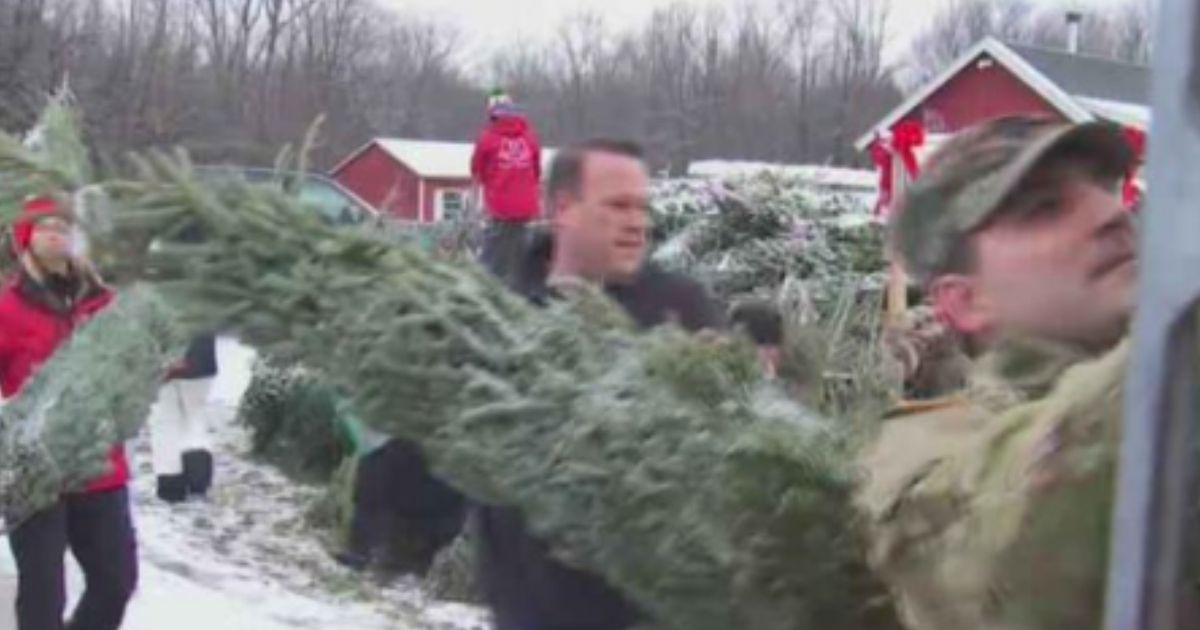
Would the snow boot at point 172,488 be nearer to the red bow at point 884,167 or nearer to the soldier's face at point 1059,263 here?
the red bow at point 884,167

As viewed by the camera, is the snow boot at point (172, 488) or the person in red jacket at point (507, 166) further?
the person in red jacket at point (507, 166)

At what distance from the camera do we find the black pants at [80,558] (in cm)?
536

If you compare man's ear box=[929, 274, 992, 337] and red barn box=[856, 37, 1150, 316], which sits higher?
red barn box=[856, 37, 1150, 316]

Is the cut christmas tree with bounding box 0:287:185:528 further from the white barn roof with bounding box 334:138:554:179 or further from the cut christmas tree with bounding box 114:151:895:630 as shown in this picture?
the white barn roof with bounding box 334:138:554:179


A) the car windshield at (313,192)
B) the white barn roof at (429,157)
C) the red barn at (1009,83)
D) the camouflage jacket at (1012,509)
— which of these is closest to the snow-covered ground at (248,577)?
the car windshield at (313,192)

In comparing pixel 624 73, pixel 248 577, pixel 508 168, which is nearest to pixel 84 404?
pixel 248 577

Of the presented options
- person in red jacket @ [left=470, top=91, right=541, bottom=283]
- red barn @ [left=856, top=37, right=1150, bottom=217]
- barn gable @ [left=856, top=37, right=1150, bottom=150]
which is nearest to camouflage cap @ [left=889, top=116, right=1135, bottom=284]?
person in red jacket @ [left=470, top=91, right=541, bottom=283]

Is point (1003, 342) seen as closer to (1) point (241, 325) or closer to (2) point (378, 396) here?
(2) point (378, 396)

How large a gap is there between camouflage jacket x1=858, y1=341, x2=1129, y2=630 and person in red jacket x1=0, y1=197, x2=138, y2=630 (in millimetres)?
4441

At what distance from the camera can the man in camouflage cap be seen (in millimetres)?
991

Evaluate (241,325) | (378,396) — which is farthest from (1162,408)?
(241,325)

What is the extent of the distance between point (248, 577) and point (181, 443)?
74.0 inches

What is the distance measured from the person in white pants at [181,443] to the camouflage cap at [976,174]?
26.5ft

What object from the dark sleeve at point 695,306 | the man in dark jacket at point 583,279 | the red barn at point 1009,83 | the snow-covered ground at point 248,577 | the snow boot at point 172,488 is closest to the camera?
the man in dark jacket at point 583,279
